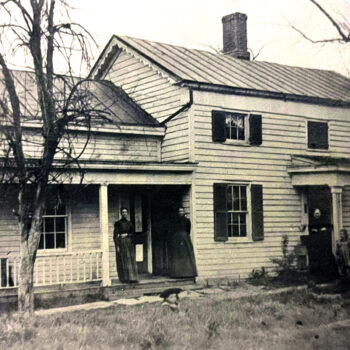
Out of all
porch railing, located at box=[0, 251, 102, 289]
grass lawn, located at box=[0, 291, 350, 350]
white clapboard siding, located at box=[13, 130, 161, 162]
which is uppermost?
white clapboard siding, located at box=[13, 130, 161, 162]

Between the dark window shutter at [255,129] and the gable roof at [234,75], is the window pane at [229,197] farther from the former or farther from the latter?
the gable roof at [234,75]

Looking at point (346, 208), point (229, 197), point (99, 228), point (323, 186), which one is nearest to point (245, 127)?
point (229, 197)

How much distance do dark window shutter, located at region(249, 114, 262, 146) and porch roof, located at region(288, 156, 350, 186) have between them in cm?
145

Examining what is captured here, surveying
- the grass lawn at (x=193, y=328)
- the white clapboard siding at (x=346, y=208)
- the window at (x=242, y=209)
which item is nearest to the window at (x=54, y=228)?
the grass lawn at (x=193, y=328)

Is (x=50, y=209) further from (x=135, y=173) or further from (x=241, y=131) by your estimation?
(x=241, y=131)

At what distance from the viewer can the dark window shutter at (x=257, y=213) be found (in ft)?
56.3

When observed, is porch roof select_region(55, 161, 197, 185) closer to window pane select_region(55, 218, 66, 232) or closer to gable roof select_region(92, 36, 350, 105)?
window pane select_region(55, 218, 66, 232)

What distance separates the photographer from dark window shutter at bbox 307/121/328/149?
18.8 metres

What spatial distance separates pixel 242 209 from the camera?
1722 centimetres

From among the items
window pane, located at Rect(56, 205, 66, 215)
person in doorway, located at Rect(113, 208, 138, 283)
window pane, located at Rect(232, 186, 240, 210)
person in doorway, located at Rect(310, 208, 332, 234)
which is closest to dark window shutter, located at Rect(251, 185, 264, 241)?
window pane, located at Rect(232, 186, 240, 210)

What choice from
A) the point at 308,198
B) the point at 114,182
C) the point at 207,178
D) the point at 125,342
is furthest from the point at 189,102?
the point at 125,342

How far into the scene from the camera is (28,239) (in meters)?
10.6

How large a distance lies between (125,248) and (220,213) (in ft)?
9.88

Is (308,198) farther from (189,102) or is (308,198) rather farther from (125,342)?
(125,342)
